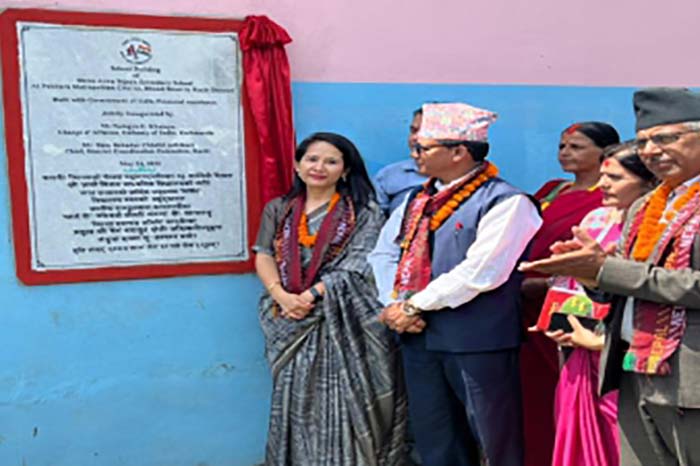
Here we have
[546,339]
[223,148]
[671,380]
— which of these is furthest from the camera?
[223,148]

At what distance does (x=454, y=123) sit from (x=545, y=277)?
75cm

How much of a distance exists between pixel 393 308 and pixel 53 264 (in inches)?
58.4

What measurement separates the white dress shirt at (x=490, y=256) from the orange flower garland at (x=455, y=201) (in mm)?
130

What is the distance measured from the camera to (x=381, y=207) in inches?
125

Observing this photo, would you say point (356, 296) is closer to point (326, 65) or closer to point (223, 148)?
point (223, 148)

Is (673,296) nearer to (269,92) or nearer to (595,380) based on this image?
(595,380)

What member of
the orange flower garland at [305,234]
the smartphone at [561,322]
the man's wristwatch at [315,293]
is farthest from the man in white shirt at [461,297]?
the orange flower garland at [305,234]

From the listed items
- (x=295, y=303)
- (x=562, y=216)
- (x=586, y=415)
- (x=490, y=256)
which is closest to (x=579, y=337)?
(x=586, y=415)

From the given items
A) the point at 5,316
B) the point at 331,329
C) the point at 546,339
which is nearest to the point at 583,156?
the point at 546,339

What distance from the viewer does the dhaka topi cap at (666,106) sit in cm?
177

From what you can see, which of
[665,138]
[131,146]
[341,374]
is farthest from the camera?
[131,146]

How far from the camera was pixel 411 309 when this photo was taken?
Answer: 8.30ft

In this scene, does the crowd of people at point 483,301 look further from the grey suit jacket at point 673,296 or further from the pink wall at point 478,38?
the pink wall at point 478,38

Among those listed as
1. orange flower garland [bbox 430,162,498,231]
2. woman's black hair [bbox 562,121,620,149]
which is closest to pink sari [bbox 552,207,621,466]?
orange flower garland [bbox 430,162,498,231]
